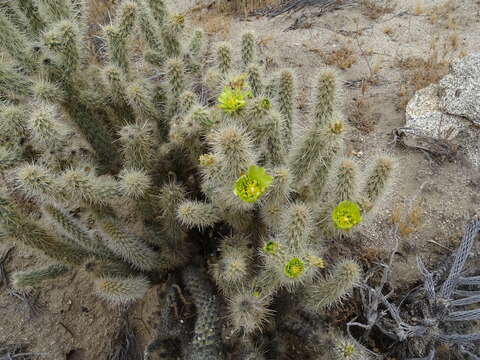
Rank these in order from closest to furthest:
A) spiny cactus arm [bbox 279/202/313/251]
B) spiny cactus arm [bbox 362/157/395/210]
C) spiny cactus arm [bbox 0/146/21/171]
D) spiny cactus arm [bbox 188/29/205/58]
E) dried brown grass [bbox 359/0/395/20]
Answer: spiny cactus arm [bbox 279/202/313/251], spiny cactus arm [bbox 362/157/395/210], spiny cactus arm [bbox 0/146/21/171], spiny cactus arm [bbox 188/29/205/58], dried brown grass [bbox 359/0/395/20]

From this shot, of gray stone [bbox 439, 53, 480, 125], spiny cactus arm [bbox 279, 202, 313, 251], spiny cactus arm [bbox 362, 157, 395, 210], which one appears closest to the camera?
spiny cactus arm [bbox 279, 202, 313, 251]

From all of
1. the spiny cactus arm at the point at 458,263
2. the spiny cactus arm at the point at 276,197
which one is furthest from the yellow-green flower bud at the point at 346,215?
the spiny cactus arm at the point at 458,263

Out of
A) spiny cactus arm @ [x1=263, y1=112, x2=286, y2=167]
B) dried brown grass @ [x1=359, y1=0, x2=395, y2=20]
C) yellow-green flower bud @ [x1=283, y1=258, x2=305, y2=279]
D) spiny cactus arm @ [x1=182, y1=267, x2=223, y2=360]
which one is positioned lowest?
spiny cactus arm @ [x1=182, y1=267, x2=223, y2=360]

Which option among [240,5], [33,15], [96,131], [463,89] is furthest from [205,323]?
[240,5]

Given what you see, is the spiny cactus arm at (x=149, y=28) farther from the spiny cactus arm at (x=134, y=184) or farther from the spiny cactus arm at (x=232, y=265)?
the spiny cactus arm at (x=232, y=265)

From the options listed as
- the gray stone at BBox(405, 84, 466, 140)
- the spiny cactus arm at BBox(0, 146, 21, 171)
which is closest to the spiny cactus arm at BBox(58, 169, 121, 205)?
the spiny cactus arm at BBox(0, 146, 21, 171)

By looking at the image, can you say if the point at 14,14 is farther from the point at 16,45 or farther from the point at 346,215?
the point at 346,215

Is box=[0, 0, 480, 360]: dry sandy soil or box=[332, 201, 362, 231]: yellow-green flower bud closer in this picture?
box=[332, 201, 362, 231]: yellow-green flower bud

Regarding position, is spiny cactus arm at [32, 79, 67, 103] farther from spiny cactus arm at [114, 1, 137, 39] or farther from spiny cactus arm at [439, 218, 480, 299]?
spiny cactus arm at [439, 218, 480, 299]
